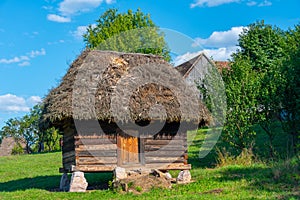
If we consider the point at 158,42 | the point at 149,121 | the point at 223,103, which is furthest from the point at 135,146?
the point at 158,42

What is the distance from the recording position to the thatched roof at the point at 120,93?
50.0ft

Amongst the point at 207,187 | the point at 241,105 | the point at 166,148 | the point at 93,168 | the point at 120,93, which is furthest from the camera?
the point at 241,105

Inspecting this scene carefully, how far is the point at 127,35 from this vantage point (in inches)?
1326

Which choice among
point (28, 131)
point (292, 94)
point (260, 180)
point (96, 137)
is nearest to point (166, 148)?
point (96, 137)

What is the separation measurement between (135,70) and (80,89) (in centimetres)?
235

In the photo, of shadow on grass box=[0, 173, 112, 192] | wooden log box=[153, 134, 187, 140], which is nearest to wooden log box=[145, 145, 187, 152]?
wooden log box=[153, 134, 187, 140]

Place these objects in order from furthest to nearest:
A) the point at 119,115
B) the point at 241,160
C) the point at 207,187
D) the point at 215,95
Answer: the point at 215,95 < the point at 241,160 < the point at 119,115 < the point at 207,187

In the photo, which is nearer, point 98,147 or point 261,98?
point 98,147

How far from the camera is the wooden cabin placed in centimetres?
1535

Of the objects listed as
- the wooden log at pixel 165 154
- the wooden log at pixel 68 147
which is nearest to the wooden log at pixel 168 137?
the wooden log at pixel 165 154

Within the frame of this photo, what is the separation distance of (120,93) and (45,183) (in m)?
5.84

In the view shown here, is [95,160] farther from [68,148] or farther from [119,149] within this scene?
[68,148]

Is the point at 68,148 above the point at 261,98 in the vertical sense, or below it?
below

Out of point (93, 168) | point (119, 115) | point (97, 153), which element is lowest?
point (93, 168)
